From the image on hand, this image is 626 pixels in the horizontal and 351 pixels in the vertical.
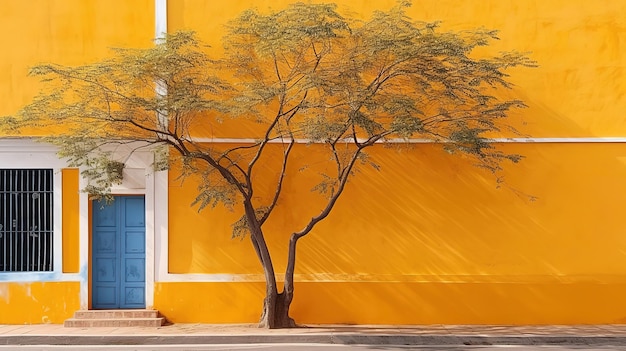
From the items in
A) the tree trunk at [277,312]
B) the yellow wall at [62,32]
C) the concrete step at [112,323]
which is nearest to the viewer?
the tree trunk at [277,312]

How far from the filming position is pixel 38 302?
12.5 metres

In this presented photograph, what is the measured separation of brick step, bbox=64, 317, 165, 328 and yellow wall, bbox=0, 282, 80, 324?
413mm

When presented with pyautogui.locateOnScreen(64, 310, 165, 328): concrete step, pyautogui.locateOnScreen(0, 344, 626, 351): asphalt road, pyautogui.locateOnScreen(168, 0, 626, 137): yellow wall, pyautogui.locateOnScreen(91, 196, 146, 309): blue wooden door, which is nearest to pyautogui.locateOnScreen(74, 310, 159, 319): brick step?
pyautogui.locateOnScreen(64, 310, 165, 328): concrete step

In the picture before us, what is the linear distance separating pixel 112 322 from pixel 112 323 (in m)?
0.02

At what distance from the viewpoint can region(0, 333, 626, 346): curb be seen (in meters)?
11.0

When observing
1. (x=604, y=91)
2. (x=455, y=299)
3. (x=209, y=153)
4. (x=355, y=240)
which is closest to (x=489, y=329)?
(x=455, y=299)

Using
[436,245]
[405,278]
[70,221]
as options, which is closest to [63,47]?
[70,221]

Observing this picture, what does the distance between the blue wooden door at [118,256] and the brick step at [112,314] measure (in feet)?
1.30

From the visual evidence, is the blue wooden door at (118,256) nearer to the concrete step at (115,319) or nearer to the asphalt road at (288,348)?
the concrete step at (115,319)

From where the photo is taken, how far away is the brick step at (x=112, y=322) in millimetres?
12094

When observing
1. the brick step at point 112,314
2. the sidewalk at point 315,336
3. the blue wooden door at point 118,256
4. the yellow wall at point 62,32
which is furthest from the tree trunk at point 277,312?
the yellow wall at point 62,32

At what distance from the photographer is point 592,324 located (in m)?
12.5

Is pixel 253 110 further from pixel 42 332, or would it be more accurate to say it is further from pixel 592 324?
pixel 592 324

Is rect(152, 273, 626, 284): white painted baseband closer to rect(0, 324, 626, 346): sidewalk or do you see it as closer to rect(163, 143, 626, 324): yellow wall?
rect(163, 143, 626, 324): yellow wall
